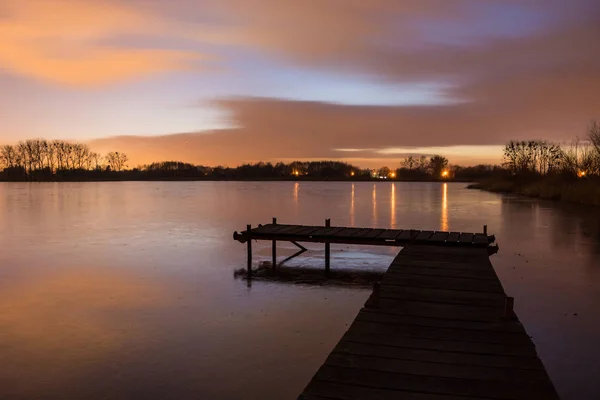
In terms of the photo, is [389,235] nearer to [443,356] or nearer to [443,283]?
[443,283]

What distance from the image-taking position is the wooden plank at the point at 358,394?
15.7 ft

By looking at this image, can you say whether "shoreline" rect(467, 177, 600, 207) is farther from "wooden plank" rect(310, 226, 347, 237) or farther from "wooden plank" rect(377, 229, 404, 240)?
"wooden plank" rect(310, 226, 347, 237)

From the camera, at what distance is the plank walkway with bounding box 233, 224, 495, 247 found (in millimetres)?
14944

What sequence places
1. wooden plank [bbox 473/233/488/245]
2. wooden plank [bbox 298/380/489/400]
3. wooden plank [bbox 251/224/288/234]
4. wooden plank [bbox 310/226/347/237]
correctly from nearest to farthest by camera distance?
wooden plank [bbox 298/380/489/400] < wooden plank [bbox 473/233/488/245] < wooden plank [bbox 310/226/347/237] < wooden plank [bbox 251/224/288/234]

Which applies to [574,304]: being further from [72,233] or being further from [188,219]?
Answer: [188,219]

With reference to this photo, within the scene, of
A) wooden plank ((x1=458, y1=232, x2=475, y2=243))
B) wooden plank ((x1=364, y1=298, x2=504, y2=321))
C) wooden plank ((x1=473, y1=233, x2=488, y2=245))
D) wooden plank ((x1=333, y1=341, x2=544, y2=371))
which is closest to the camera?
wooden plank ((x1=333, y1=341, x2=544, y2=371))

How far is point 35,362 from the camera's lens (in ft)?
27.7

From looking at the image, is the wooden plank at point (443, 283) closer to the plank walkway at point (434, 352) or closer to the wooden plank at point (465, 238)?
the plank walkway at point (434, 352)

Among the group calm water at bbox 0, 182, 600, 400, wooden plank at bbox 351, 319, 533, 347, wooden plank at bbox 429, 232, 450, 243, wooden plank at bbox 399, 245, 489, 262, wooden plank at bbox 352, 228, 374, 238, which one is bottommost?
calm water at bbox 0, 182, 600, 400

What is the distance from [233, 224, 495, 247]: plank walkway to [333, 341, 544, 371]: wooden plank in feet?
29.7

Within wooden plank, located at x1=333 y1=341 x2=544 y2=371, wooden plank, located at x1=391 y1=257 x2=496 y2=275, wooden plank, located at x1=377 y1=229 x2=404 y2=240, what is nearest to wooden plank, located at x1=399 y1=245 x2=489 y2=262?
wooden plank, located at x1=391 y1=257 x2=496 y2=275

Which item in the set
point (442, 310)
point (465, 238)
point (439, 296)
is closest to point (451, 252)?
point (465, 238)

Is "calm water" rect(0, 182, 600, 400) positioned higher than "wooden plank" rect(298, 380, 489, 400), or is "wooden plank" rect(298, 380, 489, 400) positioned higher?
"wooden plank" rect(298, 380, 489, 400)

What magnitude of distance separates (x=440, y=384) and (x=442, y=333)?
1.66m
